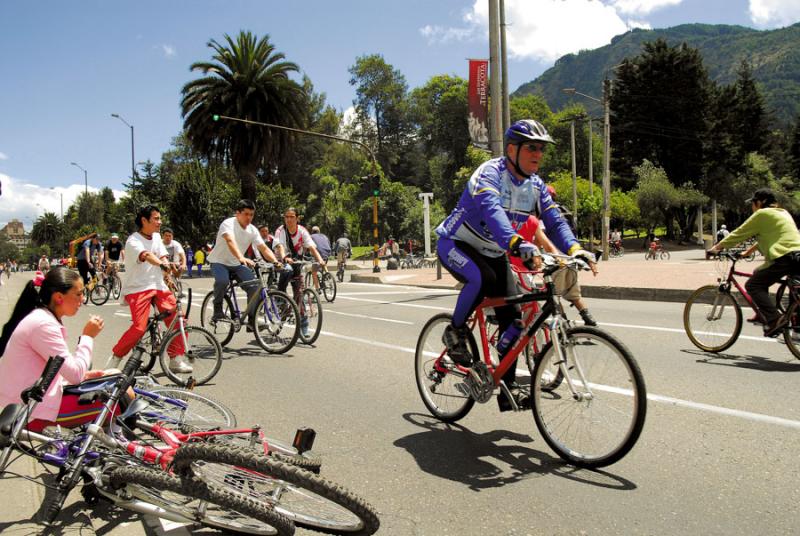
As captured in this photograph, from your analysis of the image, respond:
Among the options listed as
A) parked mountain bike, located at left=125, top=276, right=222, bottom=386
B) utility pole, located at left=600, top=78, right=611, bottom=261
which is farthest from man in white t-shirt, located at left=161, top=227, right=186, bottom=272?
utility pole, located at left=600, top=78, right=611, bottom=261

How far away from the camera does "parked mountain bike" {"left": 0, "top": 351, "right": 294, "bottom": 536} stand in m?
2.46

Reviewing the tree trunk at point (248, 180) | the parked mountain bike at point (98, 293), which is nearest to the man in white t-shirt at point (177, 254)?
the parked mountain bike at point (98, 293)

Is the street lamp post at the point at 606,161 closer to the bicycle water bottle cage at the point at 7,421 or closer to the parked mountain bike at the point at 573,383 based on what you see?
the parked mountain bike at the point at 573,383

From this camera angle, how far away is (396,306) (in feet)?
43.3

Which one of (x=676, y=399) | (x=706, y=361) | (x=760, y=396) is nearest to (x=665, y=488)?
(x=676, y=399)

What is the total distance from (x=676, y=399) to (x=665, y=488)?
195 cm

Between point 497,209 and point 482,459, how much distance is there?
62.4 inches

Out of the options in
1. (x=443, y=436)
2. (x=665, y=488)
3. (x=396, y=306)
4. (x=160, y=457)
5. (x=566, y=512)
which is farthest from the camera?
(x=396, y=306)

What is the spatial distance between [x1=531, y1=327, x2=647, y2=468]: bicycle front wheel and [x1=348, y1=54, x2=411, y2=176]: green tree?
6937 cm

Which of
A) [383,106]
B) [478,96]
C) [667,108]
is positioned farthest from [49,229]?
[478,96]

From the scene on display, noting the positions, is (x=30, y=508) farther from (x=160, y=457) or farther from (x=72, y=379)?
(x=160, y=457)

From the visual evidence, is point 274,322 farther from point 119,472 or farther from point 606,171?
point 606,171

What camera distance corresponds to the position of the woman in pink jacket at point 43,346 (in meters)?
3.17

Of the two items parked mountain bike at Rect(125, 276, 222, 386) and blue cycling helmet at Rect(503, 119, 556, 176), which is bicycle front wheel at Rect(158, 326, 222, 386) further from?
blue cycling helmet at Rect(503, 119, 556, 176)
